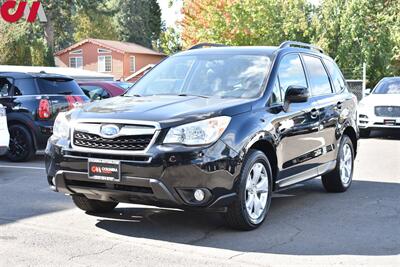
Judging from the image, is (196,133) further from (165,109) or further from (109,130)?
(109,130)

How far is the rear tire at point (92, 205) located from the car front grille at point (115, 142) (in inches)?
40.5

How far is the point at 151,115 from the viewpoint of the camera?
507 centimetres

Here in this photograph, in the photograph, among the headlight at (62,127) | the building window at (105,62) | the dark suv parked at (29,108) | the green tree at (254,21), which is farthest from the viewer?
the building window at (105,62)

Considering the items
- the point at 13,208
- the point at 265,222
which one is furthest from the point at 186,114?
the point at 13,208

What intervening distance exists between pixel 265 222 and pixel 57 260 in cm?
220

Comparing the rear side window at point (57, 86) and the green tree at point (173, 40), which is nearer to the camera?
the rear side window at point (57, 86)

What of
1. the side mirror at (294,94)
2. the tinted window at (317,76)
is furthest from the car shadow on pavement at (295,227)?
the tinted window at (317,76)

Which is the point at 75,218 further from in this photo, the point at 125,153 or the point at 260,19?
the point at 260,19

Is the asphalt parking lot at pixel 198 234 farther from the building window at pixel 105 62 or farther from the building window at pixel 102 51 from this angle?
the building window at pixel 105 62

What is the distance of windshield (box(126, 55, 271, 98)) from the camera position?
598 cm

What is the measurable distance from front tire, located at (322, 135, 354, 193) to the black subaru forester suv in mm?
471

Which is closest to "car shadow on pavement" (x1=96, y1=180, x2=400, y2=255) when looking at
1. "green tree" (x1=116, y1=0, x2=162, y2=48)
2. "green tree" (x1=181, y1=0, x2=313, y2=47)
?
"green tree" (x1=181, y1=0, x2=313, y2=47)

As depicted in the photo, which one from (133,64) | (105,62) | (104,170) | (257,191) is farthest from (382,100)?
(105,62)

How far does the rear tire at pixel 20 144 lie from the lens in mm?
10562
